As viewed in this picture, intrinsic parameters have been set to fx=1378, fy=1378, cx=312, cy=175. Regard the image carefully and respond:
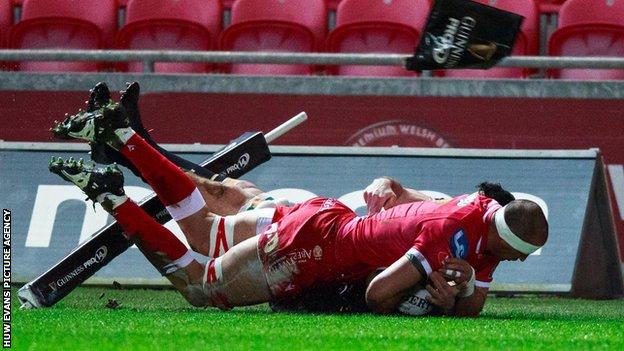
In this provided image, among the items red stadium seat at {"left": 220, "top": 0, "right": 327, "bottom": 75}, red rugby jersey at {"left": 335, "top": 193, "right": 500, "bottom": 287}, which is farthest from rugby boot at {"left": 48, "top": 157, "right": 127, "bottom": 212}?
red stadium seat at {"left": 220, "top": 0, "right": 327, "bottom": 75}

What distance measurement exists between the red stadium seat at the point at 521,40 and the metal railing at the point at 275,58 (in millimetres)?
948

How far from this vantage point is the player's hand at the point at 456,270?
7.05m

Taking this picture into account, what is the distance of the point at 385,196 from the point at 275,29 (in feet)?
12.2

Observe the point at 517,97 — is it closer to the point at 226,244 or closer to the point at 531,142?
the point at 531,142

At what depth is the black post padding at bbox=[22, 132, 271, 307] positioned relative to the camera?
7867 millimetres

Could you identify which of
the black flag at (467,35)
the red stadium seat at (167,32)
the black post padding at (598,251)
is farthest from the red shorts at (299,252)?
the red stadium seat at (167,32)

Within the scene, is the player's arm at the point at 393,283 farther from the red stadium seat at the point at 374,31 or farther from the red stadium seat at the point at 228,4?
the red stadium seat at the point at 228,4

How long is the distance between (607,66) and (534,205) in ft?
11.0

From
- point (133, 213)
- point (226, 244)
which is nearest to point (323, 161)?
A: point (226, 244)

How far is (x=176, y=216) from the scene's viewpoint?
25.8 ft

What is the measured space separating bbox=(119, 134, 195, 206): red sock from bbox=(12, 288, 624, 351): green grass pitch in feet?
2.17

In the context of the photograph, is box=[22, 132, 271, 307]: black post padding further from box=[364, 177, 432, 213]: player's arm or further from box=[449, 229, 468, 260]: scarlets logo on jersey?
box=[449, 229, 468, 260]: scarlets logo on jersey

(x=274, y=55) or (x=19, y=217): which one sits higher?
(x=274, y=55)

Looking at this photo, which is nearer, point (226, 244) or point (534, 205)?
point (534, 205)
